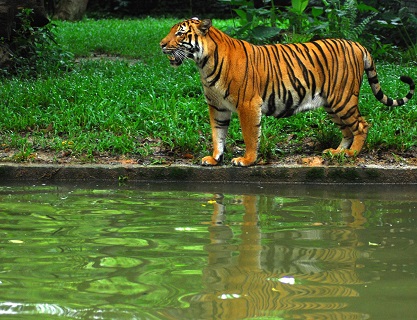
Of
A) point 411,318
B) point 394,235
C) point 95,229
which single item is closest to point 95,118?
point 95,229

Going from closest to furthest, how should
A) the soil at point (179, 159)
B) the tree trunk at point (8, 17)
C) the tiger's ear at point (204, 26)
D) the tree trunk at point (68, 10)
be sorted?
the tiger's ear at point (204, 26)
the soil at point (179, 159)
the tree trunk at point (8, 17)
the tree trunk at point (68, 10)

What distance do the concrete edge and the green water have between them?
1.11ft

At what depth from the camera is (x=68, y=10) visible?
21.3 metres

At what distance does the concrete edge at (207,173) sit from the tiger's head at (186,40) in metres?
0.97

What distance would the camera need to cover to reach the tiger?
671 centimetres

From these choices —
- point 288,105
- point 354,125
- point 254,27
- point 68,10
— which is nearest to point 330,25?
point 254,27

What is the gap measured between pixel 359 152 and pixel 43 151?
2.92 meters

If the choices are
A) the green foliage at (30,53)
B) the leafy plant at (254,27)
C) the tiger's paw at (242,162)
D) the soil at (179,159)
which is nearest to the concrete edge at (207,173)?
the tiger's paw at (242,162)

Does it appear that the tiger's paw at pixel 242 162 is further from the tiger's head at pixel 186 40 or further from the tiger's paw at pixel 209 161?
the tiger's head at pixel 186 40

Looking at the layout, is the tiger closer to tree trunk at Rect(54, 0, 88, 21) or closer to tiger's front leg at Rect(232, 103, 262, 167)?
tiger's front leg at Rect(232, 103, 262, 167)

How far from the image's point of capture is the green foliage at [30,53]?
10219 millimetres

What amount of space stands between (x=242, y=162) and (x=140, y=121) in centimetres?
153

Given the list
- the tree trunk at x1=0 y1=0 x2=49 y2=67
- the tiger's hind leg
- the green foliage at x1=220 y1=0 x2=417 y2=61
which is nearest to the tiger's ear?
the tiger's hind leg

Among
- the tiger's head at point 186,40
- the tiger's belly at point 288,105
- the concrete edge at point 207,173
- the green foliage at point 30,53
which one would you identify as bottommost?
the concrete edge at point 207,173
